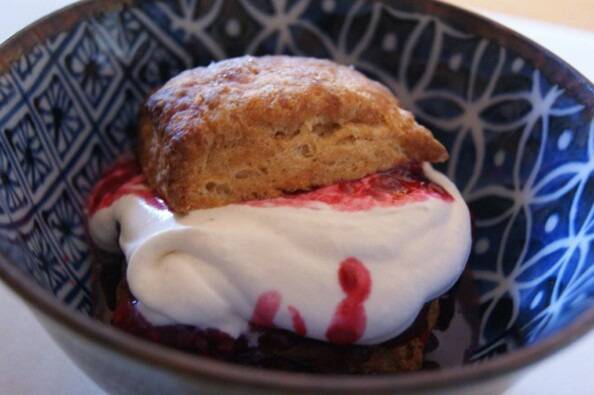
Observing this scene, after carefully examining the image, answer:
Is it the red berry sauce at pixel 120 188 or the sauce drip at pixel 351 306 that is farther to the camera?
the red berry sauce at pixel 120 188

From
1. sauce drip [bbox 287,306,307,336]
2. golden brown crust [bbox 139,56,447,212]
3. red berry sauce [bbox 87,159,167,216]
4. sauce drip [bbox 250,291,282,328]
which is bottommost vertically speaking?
sauce drip [bbox 287,306,307,336]

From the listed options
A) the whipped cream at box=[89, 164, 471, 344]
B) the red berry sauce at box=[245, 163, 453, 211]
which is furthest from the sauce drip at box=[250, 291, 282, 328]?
the red berry sauce at box=[245, 163, 453, 211]

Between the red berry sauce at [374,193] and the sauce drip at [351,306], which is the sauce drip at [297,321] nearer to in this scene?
the sauce drip at [351,306]

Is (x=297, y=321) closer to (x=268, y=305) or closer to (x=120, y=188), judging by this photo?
(x=268, y=305)

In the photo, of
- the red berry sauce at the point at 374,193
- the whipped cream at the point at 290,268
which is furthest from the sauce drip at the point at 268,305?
the red berry sauce at the point at 374,193

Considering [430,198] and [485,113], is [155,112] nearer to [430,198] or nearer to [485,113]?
[430,198]

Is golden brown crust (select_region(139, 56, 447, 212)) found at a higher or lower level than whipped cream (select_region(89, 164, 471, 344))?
higher

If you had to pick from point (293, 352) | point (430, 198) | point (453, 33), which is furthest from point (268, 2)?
point (293, 352)

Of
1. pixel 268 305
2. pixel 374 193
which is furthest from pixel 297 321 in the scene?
pixel 374 193

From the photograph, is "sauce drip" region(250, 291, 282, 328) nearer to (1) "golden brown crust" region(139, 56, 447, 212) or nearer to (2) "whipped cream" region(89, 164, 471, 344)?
(2) "whipped cream" region(89, 164, 471, 344)
